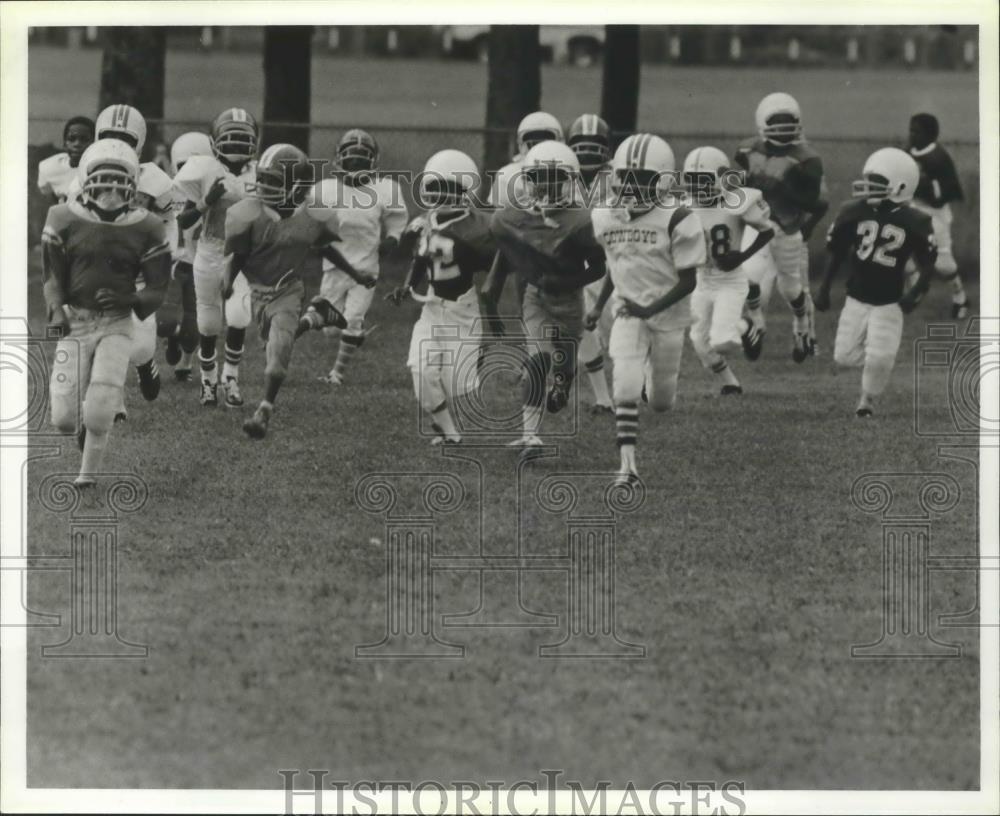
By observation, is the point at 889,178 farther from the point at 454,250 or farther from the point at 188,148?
the point at 188,148

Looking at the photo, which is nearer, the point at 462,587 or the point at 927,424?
the point at 462,587

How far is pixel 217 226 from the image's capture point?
44.6 feet

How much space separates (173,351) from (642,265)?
14.6 ft

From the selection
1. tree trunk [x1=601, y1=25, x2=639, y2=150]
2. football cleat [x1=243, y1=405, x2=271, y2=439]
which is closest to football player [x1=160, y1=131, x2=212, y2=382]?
football cleat [x1=243, y1=405, x2=271, y2=439]

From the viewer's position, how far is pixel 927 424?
13562 mm

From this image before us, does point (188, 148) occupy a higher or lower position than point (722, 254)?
higher

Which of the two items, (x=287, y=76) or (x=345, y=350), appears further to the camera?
(x=287, y=76)

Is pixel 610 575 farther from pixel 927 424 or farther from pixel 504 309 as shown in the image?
pixel 504 309

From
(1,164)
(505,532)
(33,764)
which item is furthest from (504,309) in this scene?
(33,764)

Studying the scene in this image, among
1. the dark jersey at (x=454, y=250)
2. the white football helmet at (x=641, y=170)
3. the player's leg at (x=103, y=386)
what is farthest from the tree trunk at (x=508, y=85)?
the player's leg at (x=103, y=386)

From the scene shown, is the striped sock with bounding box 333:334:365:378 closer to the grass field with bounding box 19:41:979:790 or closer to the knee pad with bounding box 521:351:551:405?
the grass field with bounding box 19:41:979:790

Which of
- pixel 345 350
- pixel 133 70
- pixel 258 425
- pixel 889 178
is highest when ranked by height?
pixel 133 70

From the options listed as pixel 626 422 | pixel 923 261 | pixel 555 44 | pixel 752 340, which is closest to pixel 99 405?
pixel 626 422

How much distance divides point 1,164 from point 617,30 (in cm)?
1268
